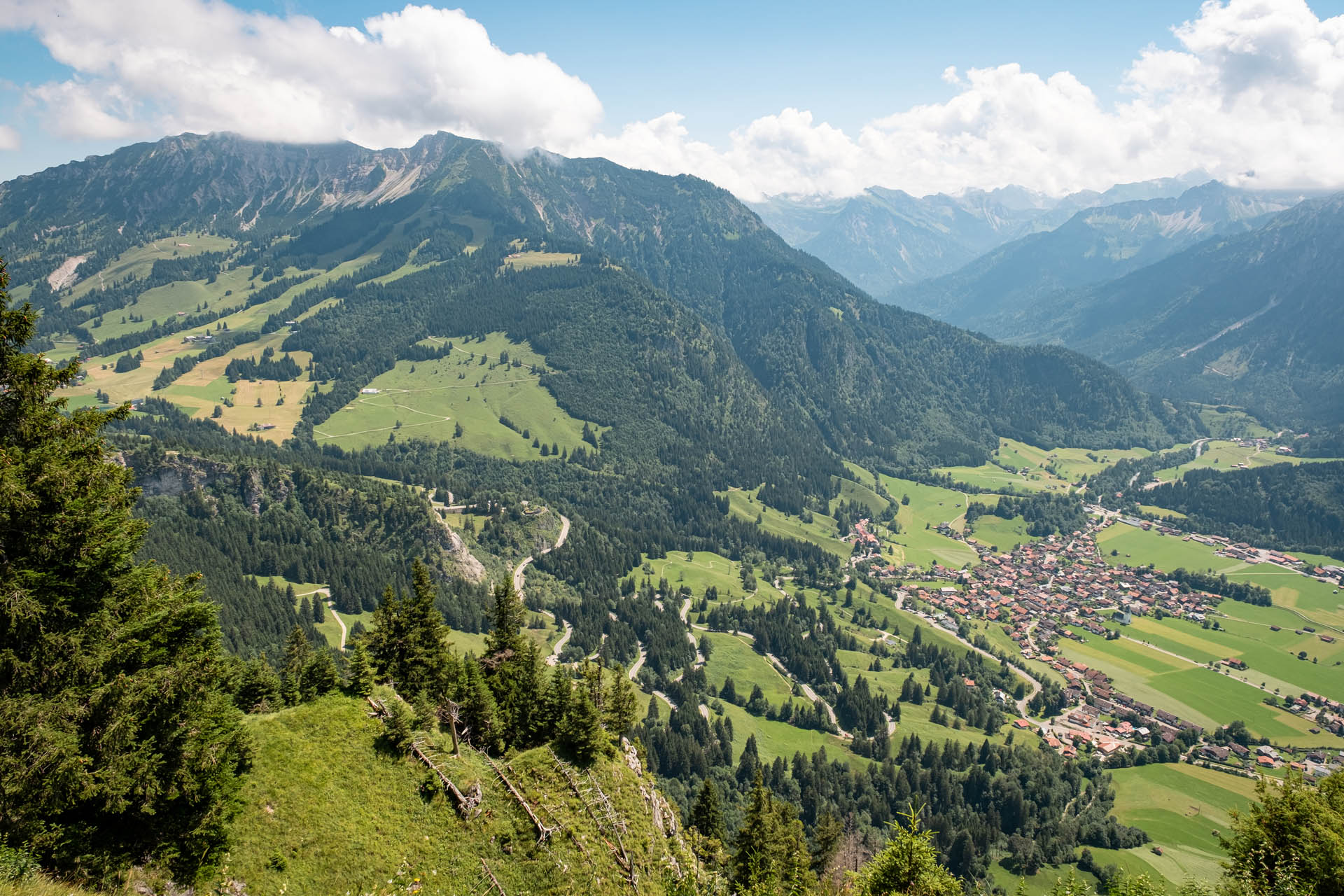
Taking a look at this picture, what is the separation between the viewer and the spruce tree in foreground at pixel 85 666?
24.4m

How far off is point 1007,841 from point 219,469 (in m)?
195

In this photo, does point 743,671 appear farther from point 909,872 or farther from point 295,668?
point 909,872

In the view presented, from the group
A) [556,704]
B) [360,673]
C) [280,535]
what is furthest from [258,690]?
[280,535]

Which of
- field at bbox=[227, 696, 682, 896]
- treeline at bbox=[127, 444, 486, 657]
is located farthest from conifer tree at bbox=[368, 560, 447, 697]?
treeline at bbox=[127, 444, 486, 657]

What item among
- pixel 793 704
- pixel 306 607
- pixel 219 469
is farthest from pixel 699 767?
pixel 219 469

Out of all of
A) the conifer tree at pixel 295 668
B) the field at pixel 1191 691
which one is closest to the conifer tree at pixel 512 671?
the conifer tree at pixel 295 668

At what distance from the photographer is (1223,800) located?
132 meters

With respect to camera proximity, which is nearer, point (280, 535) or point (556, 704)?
point (556, 704)

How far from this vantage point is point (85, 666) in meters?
26.0

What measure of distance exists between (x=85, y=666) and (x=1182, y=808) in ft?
545

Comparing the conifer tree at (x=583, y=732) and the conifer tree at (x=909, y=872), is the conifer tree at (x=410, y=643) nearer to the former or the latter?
the conifer tree at (x=583, y=732)

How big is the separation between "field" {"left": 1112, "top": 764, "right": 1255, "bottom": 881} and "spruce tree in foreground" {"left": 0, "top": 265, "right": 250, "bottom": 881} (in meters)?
138

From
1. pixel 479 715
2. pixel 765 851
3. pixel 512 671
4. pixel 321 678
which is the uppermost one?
pixel 321 678

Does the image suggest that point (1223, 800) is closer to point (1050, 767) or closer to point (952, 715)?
point (1050, 767)
